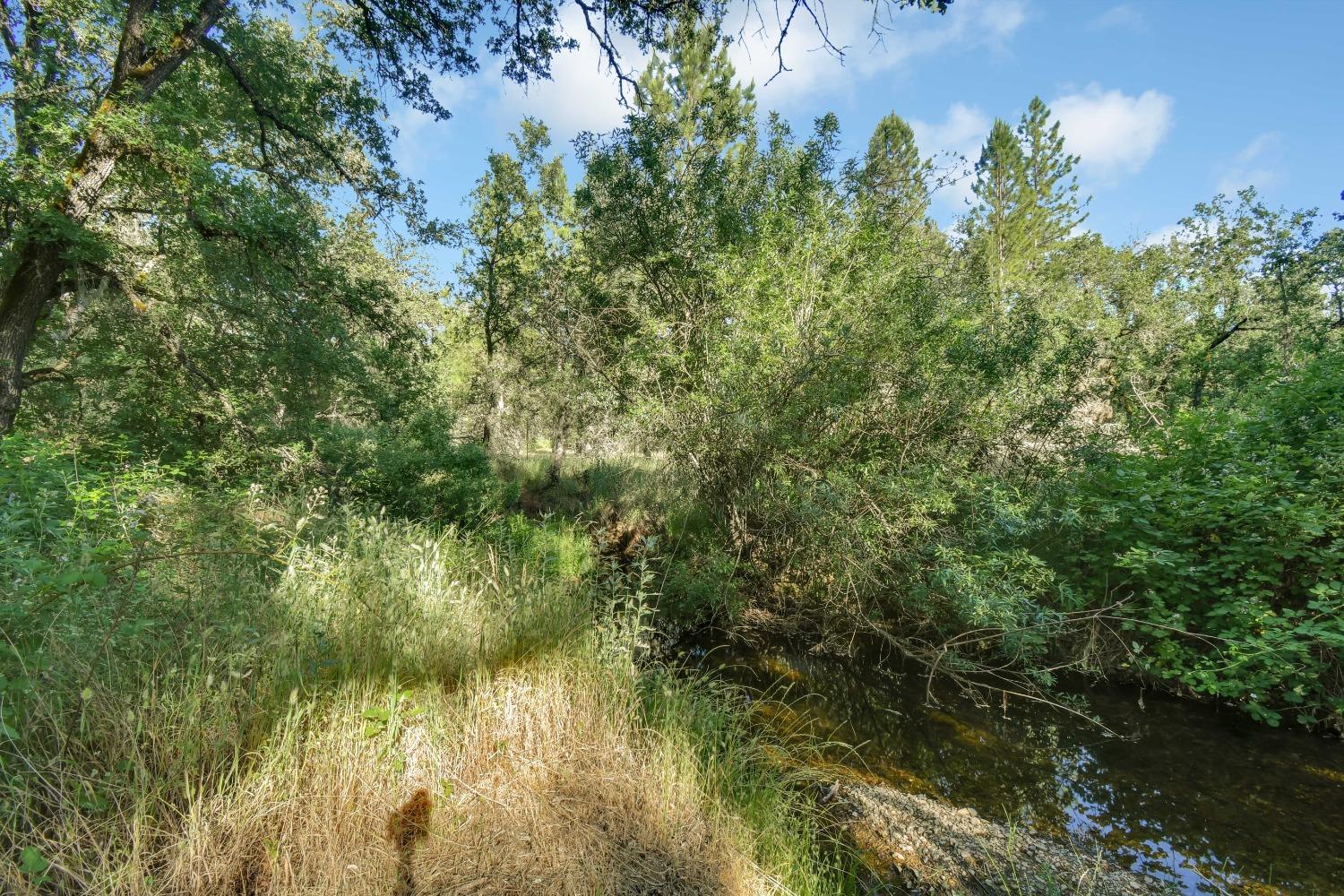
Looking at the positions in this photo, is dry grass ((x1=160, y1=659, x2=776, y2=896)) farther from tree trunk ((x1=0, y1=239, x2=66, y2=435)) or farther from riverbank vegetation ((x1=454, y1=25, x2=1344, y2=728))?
tree trunk ((x1=0, y1=239, x2=66, y2=435))

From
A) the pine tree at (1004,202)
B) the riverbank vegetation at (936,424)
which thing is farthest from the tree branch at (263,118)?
the pine tree at (1004,202)

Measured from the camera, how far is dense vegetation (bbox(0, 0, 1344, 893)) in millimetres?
1986

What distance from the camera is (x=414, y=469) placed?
8.88 meters

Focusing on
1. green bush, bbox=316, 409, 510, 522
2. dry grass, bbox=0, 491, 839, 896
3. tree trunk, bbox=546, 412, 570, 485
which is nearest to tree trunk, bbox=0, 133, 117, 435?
green bush, bbox=316, 409, 510, 522

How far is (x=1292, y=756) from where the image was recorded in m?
4.34

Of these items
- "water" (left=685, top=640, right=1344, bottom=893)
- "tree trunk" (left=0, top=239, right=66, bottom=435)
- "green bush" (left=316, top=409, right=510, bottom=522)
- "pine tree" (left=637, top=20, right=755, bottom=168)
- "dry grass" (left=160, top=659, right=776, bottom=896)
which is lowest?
"water" (left=685, top=640, right=1344, bottom=893)

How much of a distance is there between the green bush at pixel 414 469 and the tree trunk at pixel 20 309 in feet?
10.3

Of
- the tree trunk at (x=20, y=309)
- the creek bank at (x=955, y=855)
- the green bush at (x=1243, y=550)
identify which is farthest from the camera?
the tree trunk at (x=20, y=309)

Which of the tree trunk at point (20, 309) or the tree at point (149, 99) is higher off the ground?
the tree at point (149, 99)

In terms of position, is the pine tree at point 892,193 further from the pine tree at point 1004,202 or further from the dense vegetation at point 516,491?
the pine tree at point 1004,202

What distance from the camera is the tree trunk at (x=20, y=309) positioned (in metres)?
5.91

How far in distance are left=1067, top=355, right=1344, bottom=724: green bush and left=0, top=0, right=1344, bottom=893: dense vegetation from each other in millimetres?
49

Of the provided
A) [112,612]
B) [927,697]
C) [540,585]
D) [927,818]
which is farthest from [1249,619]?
[112,612]

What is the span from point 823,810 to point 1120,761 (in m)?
3.15
